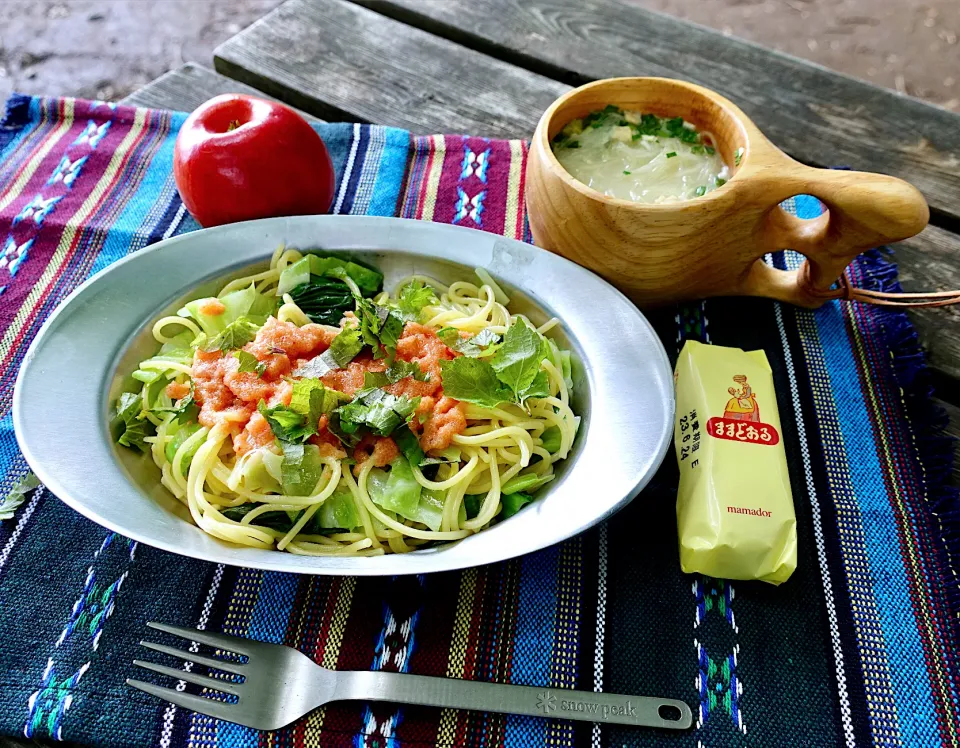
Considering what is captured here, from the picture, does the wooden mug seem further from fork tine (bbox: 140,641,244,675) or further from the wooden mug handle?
fork tine (bbox: 140,641,244,675)

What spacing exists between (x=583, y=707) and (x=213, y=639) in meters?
0.59

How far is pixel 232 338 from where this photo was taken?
1.47 m

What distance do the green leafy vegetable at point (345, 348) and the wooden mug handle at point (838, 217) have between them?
850 millimetres

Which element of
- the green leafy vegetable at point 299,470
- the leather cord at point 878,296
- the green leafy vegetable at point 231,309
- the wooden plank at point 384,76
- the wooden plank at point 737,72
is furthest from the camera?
the wooden plank at point 384,76

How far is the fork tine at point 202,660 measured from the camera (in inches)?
46.2

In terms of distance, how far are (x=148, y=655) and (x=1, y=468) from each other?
0.53 m

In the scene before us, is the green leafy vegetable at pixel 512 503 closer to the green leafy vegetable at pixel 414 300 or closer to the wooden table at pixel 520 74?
the green leafy vegetable at pixel 414 300

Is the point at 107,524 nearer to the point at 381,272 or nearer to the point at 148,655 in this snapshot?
the point at 148,655

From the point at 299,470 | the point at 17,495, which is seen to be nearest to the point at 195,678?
the point at 299,470

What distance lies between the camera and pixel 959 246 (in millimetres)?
1935

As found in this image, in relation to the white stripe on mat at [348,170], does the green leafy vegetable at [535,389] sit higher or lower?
higher

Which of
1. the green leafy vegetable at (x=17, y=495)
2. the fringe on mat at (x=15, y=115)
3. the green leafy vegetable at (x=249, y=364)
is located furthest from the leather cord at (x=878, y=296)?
the fringe on mat at (x=15, y=115)

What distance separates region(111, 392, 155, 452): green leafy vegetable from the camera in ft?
4.46

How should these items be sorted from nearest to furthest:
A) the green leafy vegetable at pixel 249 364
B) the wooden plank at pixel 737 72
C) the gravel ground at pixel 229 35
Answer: the green leafy vegetable at pixel 249 364 → the wooden plank at pixel 737 72 → the gravel ground at pixel 229 35
